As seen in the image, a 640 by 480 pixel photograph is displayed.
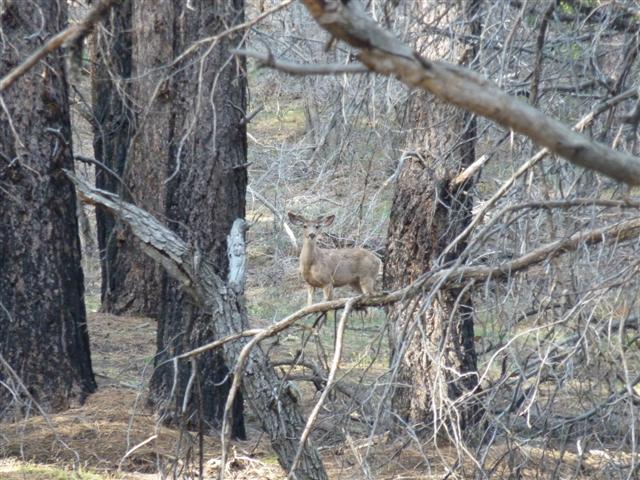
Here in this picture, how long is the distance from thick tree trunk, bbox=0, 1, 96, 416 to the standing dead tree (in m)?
1.83

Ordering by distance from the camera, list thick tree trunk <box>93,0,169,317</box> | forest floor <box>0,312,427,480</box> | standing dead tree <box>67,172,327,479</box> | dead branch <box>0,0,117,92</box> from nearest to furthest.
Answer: dead branch <box>0,0,117,92</box>, standing dead tree <box>67,172,327,479</box>, forest floor <box>0,312,427,480</box>, thick tree trunk <box>93,0,169,317</box>

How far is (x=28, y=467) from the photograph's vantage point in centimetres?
755

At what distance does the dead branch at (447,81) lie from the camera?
8.45 ft

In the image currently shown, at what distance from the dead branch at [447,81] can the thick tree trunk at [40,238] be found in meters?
5.80

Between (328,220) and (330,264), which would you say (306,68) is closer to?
(328,220)

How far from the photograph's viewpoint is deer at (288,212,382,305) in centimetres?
1512

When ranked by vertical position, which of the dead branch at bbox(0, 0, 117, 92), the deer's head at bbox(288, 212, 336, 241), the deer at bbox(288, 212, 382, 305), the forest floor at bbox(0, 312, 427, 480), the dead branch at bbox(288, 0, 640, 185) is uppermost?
the dead branch at bbox(0, 0, 117, 92)

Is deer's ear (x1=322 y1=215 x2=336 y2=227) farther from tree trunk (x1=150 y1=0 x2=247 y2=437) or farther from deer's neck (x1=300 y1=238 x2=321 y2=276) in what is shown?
tree trunk (x1=150 y1=0 x2=247 y2=437)

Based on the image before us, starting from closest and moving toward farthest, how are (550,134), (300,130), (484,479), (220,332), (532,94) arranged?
(550,134), (484,479), (532,94), (220,332), (300,130)

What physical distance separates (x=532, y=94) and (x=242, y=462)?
376cm

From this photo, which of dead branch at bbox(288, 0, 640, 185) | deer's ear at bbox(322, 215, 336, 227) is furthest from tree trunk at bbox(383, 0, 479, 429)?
deer's ear at bbox(322, 215, 336, 227)

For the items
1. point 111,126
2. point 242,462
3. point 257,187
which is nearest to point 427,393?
point 242,462

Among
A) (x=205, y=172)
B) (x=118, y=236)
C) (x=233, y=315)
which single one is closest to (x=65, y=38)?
(x=233, y=315)

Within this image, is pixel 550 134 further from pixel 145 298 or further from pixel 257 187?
pixel 257 187
